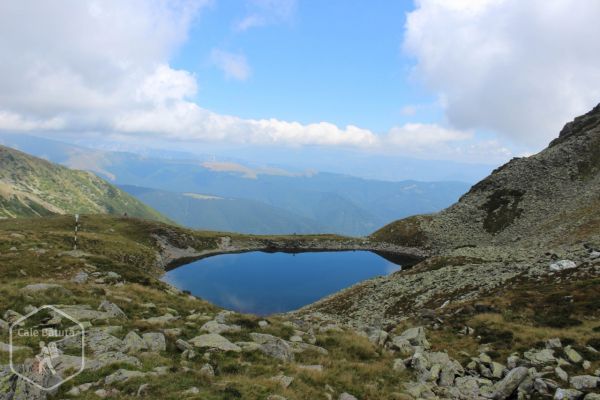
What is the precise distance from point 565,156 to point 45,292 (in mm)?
137657

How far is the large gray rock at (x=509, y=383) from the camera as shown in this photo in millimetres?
18984

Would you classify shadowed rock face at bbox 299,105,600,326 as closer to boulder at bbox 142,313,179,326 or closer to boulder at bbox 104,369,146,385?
boulder at bbox 142,313,179,326

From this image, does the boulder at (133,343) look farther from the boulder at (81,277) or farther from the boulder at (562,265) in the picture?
the boulder at (562,265)

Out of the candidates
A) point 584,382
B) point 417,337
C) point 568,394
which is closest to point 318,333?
point 417,337

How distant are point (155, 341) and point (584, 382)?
22.3 metres

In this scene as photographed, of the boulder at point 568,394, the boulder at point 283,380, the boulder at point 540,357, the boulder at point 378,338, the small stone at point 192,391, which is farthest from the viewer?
the boulder at point 378,338

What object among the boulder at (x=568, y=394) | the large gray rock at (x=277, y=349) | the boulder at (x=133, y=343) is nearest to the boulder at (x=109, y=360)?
the boulder at (x=133, y=343)

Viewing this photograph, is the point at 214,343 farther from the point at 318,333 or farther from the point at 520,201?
the point at 520,201

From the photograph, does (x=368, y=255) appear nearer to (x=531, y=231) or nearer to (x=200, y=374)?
(x=531, y=231)

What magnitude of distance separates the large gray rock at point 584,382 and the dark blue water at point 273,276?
5112cm

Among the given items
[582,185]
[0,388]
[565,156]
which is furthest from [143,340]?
[565,156]

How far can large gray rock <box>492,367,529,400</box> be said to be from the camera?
19.0 metres

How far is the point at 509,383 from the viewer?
Result: 1925cm

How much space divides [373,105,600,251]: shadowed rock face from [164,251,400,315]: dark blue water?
21079 mm
